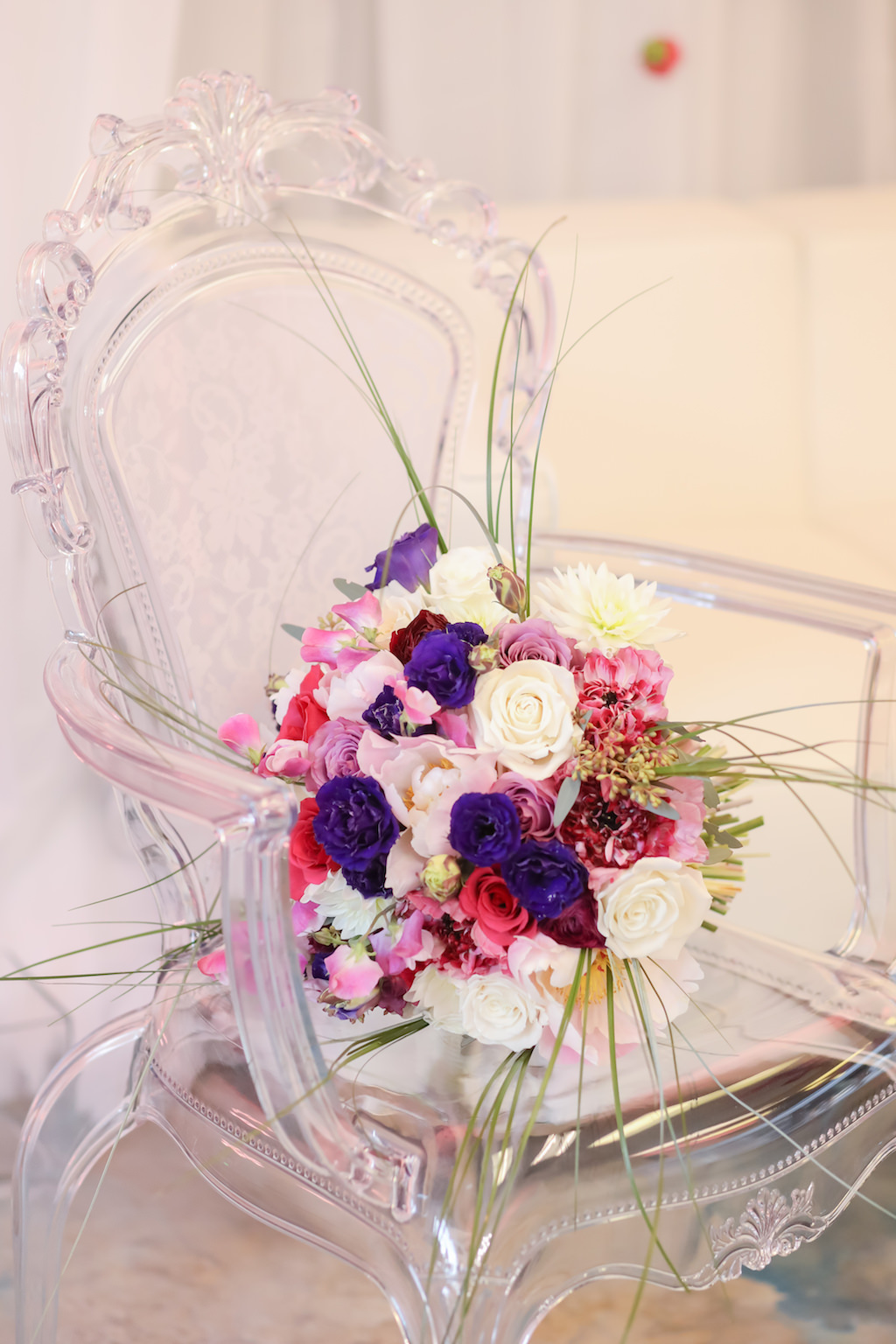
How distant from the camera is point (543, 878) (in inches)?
29.5

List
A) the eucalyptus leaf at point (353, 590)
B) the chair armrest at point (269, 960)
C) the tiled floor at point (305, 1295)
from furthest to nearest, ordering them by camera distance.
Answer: the tiled floor at point (305, 1295)
the eucalyptus leaf at point (353, 590)
the chair armrest at point (269, 960)

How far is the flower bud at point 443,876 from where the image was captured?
0.76m

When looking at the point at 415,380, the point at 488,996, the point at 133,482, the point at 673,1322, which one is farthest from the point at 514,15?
the point at 673,1322

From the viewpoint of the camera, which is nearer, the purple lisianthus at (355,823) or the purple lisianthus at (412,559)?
the purple lisianthus at (355,823)

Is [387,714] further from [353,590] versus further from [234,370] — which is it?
[234,370]

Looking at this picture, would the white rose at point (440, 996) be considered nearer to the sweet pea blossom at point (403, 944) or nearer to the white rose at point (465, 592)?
the sweet pea blossom at point (403, 944)

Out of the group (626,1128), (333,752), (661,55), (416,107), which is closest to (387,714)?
(333,752)

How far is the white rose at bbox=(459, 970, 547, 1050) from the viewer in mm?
785

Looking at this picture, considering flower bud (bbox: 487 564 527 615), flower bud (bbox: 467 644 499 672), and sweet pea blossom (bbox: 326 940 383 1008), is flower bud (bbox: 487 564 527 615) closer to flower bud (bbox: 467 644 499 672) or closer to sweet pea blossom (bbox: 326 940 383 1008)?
flower bud (bbox: 467 644 499 672)

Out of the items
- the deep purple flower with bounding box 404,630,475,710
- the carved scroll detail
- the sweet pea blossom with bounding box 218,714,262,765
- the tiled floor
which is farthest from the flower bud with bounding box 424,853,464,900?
the tiled floor

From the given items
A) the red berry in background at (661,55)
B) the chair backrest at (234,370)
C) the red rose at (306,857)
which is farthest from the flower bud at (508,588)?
the red berry in background at (661,55)

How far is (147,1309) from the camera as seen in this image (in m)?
1.31

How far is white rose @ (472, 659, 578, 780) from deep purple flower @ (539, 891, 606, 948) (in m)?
0.09

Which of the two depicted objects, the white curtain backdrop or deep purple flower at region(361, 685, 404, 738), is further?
the white curtain backdrop
